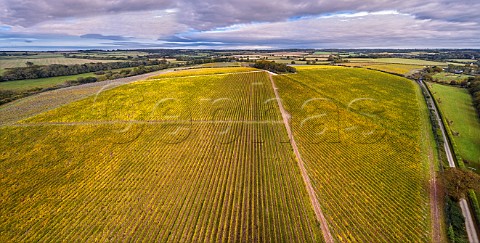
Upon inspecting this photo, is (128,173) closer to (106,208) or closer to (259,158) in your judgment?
(106,208)

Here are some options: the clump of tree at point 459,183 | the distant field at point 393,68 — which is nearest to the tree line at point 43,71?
the clump of tree at point 459,183

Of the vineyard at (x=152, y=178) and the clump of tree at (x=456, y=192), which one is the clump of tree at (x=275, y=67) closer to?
the vineyard at (x=152, y=178)

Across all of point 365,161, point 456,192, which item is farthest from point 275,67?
point 456,192

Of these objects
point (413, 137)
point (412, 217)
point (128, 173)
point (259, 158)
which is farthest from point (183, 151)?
point (413, 137)

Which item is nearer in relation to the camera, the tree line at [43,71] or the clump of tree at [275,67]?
the tree line at [43,71]

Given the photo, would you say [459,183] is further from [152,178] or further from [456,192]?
[152,178]

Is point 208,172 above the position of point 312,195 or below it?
above
